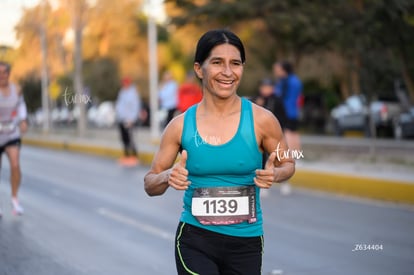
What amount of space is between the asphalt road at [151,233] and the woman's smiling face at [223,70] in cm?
317

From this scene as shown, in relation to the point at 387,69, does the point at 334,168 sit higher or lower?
lower

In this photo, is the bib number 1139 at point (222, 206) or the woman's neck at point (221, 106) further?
the woman's neck at point (221, 106)

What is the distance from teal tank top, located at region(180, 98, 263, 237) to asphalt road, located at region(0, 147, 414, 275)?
300 centimetres

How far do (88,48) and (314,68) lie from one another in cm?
1563

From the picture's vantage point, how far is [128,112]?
1688cm

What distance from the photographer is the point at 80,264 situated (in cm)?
663

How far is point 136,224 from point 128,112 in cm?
815

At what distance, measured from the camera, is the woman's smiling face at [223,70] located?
11.7 feet

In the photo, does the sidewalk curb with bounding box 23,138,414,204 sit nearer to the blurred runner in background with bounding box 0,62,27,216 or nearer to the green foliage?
the blurred runner in background with bounding box 0,62,27,216

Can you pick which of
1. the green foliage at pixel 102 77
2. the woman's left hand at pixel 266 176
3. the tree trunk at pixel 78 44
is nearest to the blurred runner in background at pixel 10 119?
the tree trunk at pixel 78 44

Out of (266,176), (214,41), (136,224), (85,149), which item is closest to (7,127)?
(136,224)

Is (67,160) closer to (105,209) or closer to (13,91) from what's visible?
(105,209)

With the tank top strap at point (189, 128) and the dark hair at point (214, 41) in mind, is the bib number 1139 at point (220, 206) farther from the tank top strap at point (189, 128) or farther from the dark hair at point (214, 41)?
the dark hair at point (214, 41)

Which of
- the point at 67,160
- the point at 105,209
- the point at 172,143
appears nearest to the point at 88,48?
the point at 67,160
